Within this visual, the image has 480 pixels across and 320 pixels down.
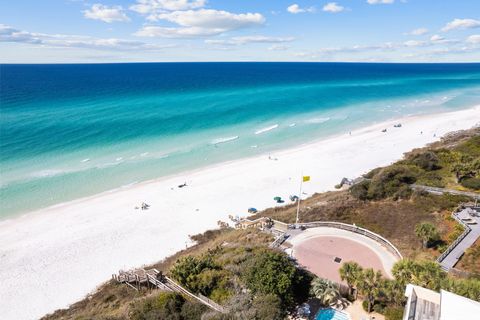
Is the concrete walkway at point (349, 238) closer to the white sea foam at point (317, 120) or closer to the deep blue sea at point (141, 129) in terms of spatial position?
the deep blue sea at point (141, 129)

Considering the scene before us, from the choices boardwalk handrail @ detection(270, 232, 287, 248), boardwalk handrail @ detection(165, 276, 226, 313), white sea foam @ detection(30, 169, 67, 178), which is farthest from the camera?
white sea foam @ detection(30, 169, 67, 178)

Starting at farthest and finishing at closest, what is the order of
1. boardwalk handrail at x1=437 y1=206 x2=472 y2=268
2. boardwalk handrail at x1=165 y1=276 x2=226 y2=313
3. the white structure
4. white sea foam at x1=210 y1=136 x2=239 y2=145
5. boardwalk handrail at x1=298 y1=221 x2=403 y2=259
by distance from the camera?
white sea foam at x1=210 y1=136 x2=239 y2=145 < boardwalk handrail at x1=298 y1=221 x2=403 y2=259 < boardwalk handrail at x1=437 y1=206 x2=472 y2=268 < boardwalk handrail at x1=165 y1=276 x2=226 y2=313 < the white structure

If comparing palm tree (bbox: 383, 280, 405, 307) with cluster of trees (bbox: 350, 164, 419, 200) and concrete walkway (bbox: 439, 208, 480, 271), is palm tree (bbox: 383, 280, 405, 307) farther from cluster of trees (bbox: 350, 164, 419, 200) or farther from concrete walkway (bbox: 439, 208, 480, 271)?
cluster of trees (bbox: 350, 164, 419, 200)

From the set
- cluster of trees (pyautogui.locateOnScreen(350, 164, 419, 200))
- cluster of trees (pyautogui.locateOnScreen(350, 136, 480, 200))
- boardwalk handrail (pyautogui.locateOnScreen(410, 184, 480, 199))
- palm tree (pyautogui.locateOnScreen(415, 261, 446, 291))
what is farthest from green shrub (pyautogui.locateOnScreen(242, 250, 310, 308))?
boardwalk handrail (pyautogui.locateOnScreen(410, 184, 480, 199))

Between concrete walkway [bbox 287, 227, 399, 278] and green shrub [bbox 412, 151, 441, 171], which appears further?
green shrub [bbox 412, 151, 441, 171]

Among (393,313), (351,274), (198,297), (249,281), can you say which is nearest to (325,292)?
(351,274)

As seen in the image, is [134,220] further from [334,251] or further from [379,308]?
[379,308]
